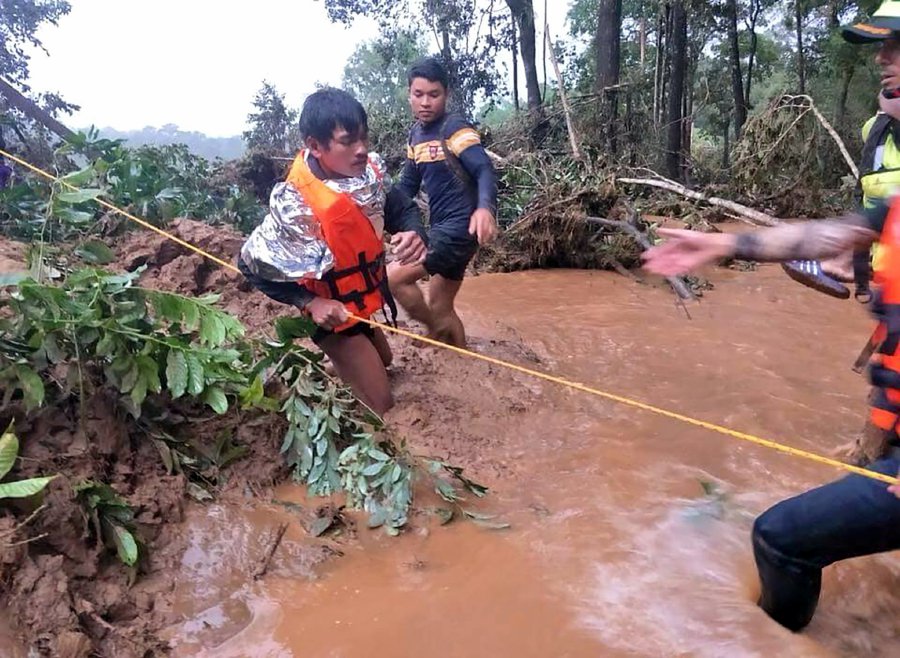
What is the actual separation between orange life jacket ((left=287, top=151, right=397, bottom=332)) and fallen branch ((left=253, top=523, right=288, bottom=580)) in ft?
3.31

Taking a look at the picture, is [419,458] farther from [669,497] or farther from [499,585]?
[669,497]

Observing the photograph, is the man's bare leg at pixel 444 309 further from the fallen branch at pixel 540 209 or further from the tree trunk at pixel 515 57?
the tree trunk at pixel 515 57

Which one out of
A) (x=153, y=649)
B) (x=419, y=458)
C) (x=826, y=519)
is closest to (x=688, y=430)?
(x=419, y=458)

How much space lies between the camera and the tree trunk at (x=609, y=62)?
40.7 feet

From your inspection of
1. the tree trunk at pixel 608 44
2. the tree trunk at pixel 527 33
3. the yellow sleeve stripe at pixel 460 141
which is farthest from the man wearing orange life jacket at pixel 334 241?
the tree trunk at pixel 527 33

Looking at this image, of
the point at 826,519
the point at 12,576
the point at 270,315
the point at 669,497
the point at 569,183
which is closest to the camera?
the point at 826,519

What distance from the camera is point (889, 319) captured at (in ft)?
5.41

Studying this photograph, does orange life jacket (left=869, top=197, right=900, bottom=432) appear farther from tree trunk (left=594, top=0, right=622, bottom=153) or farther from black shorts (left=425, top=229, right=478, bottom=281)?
tree trunk (left=594, top=0, right=622, bottom=153)

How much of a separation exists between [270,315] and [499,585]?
3375 mm

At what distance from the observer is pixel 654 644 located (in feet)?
6.69

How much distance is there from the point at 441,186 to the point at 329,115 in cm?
123

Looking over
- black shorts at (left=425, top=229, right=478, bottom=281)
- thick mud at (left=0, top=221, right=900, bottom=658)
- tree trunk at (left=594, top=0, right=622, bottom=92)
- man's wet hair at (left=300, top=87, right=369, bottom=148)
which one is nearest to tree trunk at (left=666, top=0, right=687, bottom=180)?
tree trunk at (left=594, top=0, right=622, bottom=92)

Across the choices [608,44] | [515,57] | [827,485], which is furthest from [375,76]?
[827,485]

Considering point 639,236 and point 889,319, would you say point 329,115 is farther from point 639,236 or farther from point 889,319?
point 639,236
